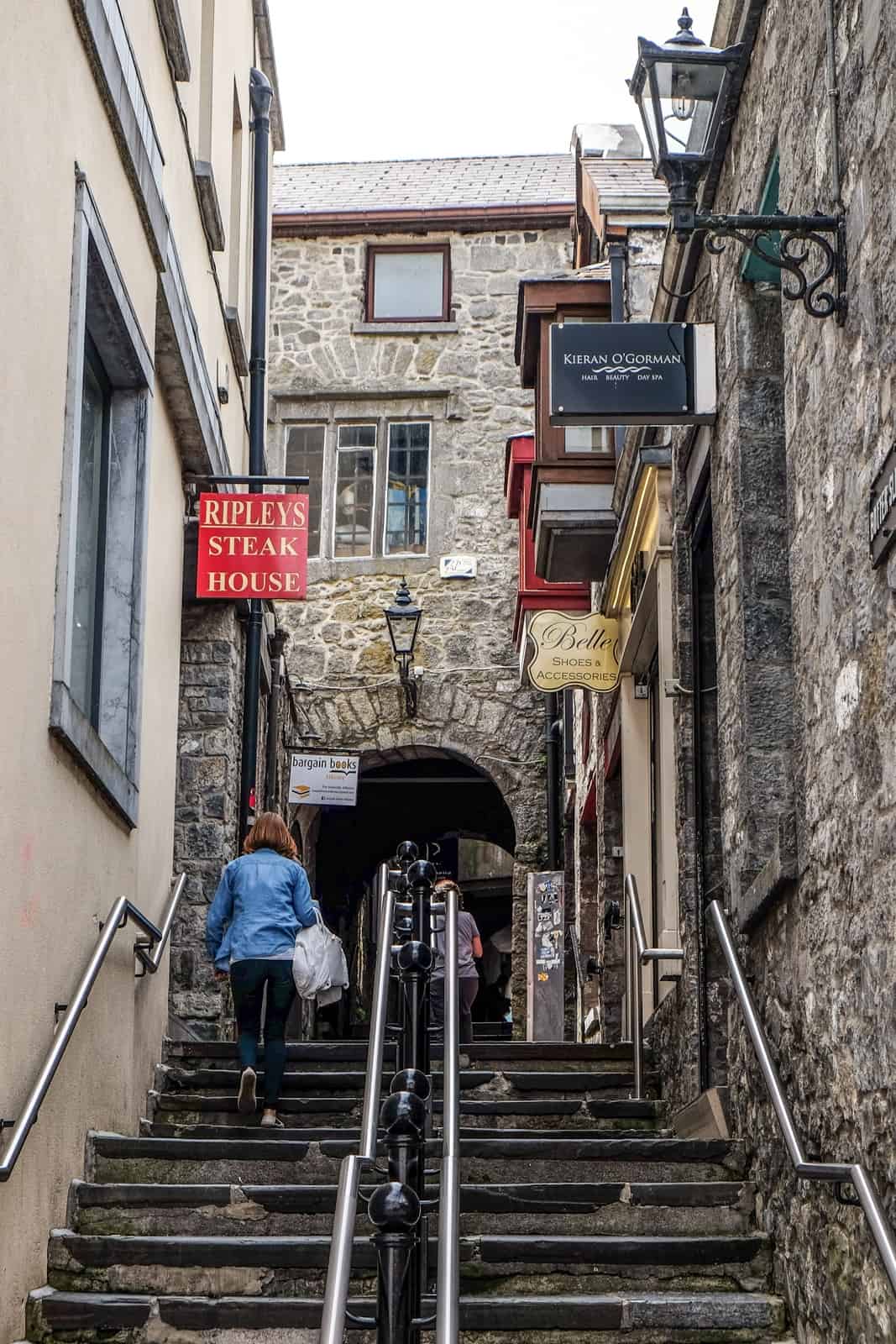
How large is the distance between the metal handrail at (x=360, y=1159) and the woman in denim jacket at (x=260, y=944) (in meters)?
0.46

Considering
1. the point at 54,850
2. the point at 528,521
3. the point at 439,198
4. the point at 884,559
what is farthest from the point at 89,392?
the point at 439,198

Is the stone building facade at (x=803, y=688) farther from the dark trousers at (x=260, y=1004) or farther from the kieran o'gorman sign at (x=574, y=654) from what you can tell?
the kieran o'gorman sign at (x=574, y=654)

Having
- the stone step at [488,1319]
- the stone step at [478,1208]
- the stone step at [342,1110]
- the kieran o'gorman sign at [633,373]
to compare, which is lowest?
the stone step at [488,1319]

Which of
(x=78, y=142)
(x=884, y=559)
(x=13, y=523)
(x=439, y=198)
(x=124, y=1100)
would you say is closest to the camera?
(x=884, y=559)

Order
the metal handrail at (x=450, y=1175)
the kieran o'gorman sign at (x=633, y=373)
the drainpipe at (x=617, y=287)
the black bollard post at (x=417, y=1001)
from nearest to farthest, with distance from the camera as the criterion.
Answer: the metal handrail at (x=450, y=1175)
the black bollard post at (x=417, y=1001)
the kieran o'gorman sign at (x=633, y=373)
the drainpipe at (x=617, y=287)

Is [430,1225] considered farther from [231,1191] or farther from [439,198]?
[439,198]

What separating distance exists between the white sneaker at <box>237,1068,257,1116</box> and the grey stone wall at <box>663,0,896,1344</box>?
6.75ft

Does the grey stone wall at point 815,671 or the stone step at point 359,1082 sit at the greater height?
the grey stone wall at point 815,671

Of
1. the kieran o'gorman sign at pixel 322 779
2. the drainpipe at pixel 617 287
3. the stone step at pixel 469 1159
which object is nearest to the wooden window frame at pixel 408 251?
the kieran o'gorman sign at pixel 322 779

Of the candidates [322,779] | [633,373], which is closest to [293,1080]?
[633,373]

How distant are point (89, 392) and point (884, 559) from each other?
429 cm

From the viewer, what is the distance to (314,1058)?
28.2 ft

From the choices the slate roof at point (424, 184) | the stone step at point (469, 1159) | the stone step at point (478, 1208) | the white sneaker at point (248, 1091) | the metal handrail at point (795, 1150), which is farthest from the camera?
the slate roof at point (424, 184)

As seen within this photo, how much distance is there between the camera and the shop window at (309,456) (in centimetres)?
1942
